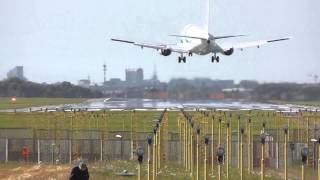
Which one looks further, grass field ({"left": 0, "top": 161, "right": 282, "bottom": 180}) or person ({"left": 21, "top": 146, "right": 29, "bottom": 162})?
person ({"left": 21, "top": 146, "right": 29, "bottom": 162})

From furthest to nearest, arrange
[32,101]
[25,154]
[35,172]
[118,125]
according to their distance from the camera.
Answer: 1. [32,101]
2. [118,125]
3. [25,154]
4. [35,172]

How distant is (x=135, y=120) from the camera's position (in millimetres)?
72062

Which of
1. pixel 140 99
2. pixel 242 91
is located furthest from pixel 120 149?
pixel 140 99

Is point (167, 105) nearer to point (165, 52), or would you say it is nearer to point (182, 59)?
point (182, 59)

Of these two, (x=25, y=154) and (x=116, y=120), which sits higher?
(x=116, y=120)

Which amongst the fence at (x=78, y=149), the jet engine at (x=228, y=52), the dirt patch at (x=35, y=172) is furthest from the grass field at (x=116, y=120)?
the dirt patch at (x=35, y=172)

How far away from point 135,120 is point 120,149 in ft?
79.0

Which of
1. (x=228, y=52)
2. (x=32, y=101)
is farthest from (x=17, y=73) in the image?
(x=228, y=52)

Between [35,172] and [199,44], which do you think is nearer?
[35,172]

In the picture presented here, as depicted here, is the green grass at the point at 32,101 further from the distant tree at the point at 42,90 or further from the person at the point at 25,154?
the person at the point at 25,154

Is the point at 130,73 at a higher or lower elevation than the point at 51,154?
higher

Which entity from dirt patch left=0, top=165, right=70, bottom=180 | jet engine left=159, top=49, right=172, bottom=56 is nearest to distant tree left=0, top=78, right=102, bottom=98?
jet engine left=159, top=49, right=172, bottom=56

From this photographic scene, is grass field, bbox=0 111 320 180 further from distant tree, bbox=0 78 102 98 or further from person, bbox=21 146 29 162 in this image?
distant tree, bbox=0 78 102 98

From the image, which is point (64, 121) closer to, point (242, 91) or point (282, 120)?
point (282, 120)
